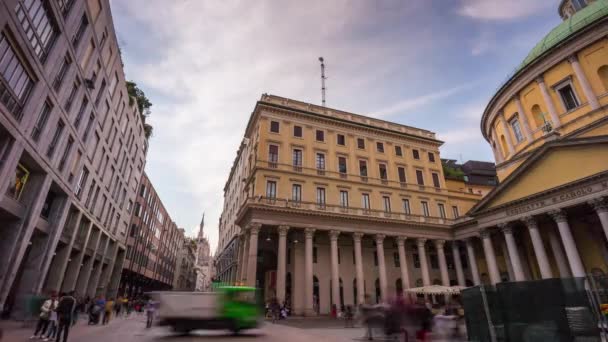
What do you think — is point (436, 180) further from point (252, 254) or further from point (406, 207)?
point (252, 254)

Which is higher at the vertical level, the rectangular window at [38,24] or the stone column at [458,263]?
the rectangular window at [38,24]

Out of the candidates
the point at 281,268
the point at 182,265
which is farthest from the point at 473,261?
the point at 182,265

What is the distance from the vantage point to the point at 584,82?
26.4 meters

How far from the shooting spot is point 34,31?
14.8 meters

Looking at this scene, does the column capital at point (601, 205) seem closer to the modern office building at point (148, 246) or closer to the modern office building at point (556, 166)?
the modern office building at point (556, 166)

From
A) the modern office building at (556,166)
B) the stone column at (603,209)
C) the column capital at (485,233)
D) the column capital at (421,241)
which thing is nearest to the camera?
the stone column at (603,209)

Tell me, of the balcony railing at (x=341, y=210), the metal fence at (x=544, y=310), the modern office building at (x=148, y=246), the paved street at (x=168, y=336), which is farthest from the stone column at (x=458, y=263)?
the modern office building at (x=148, y=246)

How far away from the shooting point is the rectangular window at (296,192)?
30.3m

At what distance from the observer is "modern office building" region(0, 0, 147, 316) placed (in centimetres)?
1407

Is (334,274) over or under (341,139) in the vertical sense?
under

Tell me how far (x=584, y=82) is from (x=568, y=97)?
233 centimetres

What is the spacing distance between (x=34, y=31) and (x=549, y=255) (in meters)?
39.2

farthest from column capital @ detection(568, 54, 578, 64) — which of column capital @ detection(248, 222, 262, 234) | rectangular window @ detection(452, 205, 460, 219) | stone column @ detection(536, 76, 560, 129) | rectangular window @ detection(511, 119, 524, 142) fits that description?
column capital @ detection(248, 222, 262, 234)

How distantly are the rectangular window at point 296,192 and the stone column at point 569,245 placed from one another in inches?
814
